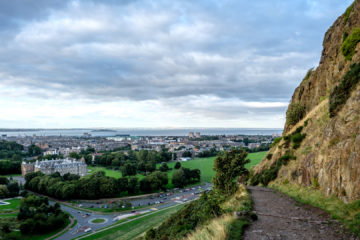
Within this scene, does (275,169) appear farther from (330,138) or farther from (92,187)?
(92,187)

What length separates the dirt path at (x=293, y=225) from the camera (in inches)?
334

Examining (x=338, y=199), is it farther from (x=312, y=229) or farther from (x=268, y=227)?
(x=268, y=227)

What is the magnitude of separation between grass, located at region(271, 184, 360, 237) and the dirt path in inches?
13.2

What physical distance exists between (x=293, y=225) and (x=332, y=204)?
10.6ft

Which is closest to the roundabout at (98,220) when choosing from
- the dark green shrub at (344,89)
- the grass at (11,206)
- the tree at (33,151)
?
the grass at (11,206)

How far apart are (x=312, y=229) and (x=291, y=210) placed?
11.4 feet

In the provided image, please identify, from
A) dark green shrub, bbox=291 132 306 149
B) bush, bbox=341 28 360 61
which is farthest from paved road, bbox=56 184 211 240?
bush, bbox=341 28 360 61

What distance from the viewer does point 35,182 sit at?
211 ft

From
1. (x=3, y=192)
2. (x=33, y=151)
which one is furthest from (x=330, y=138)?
(x=33, y=151)

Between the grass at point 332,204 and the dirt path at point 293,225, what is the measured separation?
1.10 ft

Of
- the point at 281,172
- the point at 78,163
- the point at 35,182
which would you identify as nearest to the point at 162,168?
the point at 78,163

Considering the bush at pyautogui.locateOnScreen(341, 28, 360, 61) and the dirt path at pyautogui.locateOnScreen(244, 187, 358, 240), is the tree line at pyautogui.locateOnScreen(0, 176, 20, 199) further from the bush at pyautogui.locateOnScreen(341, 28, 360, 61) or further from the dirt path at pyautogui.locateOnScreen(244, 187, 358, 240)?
the bush at pyautogui.locateOnScreen(341, 28, 360, 61)

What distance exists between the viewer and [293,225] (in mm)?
9758

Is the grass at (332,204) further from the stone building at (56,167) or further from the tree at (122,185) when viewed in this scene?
the stone building at (56,167)
